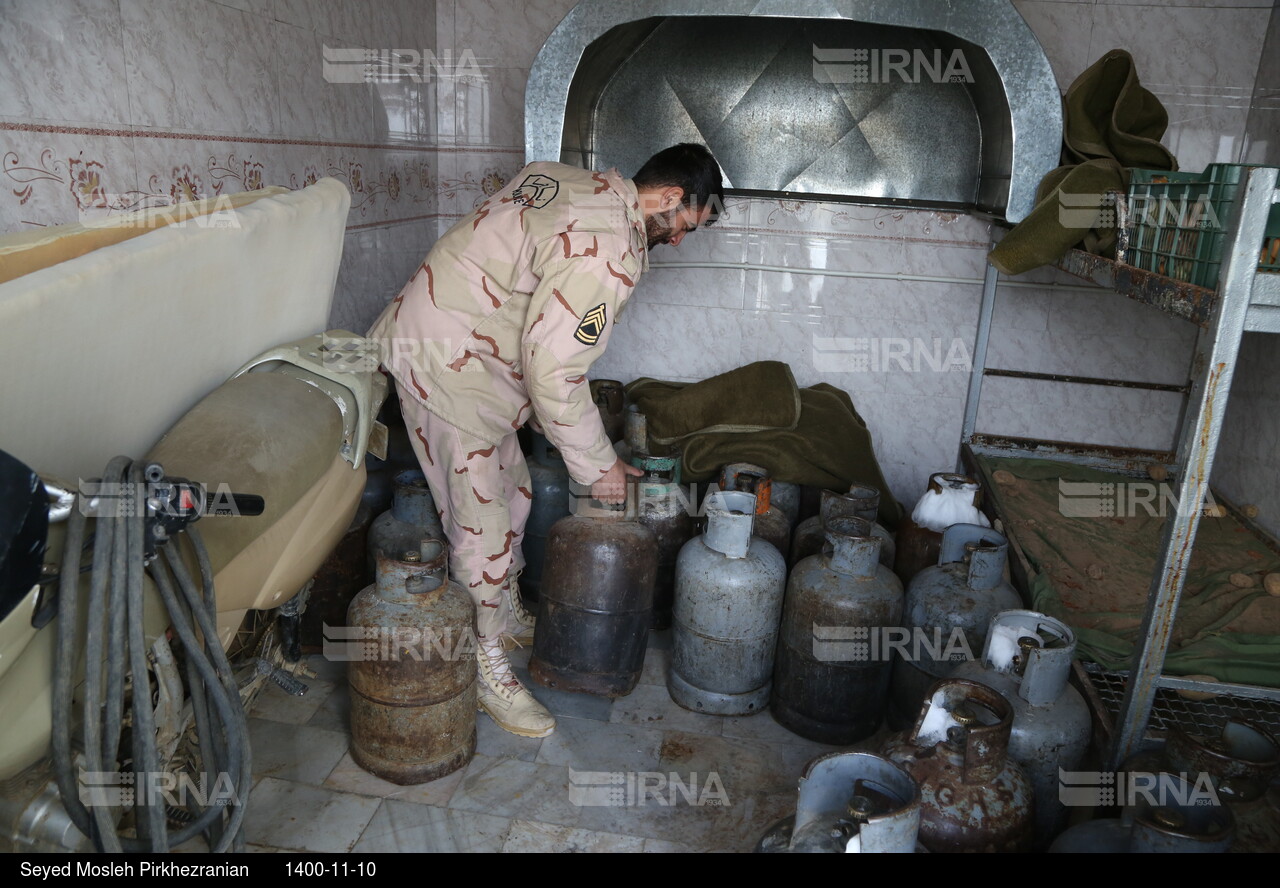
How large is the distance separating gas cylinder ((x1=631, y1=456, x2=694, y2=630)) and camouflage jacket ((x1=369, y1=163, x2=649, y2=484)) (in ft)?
1.63

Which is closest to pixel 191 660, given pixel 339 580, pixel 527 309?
pixel 527 309

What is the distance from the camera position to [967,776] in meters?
2.00

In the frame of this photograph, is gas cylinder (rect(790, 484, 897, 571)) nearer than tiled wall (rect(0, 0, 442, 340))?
No

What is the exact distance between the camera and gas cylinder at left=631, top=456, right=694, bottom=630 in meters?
3.35

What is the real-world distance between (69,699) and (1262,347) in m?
4.31

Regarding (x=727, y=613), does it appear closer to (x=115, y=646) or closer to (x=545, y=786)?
(x=545, y=786)

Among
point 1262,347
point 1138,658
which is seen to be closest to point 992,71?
point 1262,347

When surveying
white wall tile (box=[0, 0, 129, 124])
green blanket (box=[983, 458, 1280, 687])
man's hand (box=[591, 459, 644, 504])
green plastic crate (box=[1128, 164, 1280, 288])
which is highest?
white wall tile (box=[0, 0, 129, 124])

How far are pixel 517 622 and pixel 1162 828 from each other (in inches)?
97.1

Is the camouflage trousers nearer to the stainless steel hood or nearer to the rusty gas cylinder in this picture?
the rusty gas cylinder

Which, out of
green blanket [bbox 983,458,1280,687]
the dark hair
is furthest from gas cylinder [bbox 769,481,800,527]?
the dark hair

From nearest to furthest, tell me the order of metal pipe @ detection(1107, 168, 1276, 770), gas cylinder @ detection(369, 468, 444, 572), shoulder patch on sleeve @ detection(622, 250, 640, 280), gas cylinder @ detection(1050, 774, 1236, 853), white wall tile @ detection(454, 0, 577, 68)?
gas cylinder @ detection(1050, 774, 1236, 853) < metal pipe @ detection(1107, 168, 1276, 770) < shoulder patch on sleeve @ detection(622, 250, 640, 280) < gas cylinder @ detection(369, 468, 444, 572) < white wall tile @ detection(454, 0, 577, 68)

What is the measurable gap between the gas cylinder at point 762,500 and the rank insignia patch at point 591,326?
1.06m

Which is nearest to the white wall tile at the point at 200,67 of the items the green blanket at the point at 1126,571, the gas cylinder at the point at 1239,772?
the green blanket at the point at 1126,571
